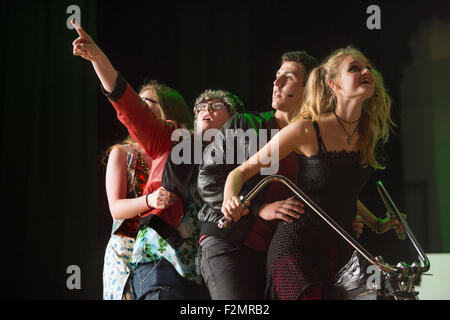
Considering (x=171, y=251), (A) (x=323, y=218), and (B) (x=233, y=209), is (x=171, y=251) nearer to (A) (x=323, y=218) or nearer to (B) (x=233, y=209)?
(B) (x=233, y=209)

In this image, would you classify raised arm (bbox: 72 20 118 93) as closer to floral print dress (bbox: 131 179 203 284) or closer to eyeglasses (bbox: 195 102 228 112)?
eyeglasses (bbox: 195 102 228 112)

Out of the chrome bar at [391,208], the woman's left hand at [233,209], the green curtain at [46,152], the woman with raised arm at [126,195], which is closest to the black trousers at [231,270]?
the woman's left hand at [233,209]

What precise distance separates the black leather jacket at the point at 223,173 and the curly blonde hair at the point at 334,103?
0.18 meters

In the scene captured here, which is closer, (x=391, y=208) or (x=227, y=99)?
(x=391, y=208)

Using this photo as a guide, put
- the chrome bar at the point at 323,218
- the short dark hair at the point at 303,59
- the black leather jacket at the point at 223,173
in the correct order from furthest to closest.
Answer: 1. the short dark hair at the point at 303,59
2. the black leather jacket at the point at 223,173
3. the chrome bar at the point at 323,218

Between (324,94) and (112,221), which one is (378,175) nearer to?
(324,94)

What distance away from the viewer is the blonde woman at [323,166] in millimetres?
1810

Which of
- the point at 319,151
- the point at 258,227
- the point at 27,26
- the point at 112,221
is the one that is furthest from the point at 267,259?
the point at 27,26

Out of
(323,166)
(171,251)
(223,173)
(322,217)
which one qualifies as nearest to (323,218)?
(322,217)

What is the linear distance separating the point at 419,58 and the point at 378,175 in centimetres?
56

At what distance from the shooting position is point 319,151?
185cm

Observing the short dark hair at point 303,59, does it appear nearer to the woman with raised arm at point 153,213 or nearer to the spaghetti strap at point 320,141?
the spaghetti strap at point 320,141

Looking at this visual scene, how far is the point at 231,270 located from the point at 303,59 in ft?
2.94

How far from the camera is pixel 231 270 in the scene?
1.82m
